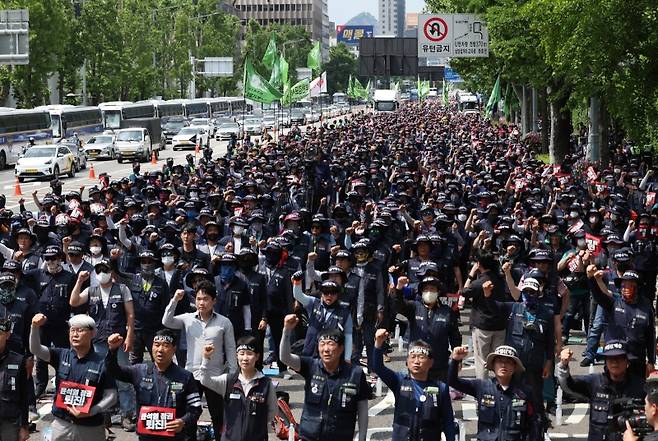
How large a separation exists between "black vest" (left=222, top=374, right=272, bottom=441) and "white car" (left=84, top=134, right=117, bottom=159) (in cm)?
4738

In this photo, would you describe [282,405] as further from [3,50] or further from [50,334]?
[3,50]

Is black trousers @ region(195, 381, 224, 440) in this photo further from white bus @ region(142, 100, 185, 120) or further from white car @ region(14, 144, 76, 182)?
white bus @ region(142, 100, 185, 120)

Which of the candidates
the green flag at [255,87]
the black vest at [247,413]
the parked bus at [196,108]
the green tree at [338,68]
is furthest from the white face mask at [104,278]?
the green tree at [338,68]

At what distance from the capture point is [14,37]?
39344 millimetres

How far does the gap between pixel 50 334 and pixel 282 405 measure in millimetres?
2881

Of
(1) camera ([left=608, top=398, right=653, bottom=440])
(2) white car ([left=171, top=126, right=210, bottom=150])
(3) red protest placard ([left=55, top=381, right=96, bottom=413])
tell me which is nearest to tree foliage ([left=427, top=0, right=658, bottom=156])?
(1) camera ([left=608, top=398, right=653, bottom=440])

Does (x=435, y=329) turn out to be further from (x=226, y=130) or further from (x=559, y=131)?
(x=226, y=130)

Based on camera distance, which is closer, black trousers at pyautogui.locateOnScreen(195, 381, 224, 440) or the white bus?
black trousers at pyautogui.locateOnScreen(195, 381, 224, 440)

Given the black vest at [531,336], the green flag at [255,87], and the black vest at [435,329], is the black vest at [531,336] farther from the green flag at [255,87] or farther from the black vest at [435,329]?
the green flag at [255,87]

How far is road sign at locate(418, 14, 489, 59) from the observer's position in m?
37.9

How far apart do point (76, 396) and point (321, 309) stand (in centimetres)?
295

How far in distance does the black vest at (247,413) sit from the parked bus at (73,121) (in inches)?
2085

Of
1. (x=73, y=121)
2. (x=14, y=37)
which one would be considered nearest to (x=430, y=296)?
(x=14, y=37)

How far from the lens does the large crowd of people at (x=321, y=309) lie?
795 cm
